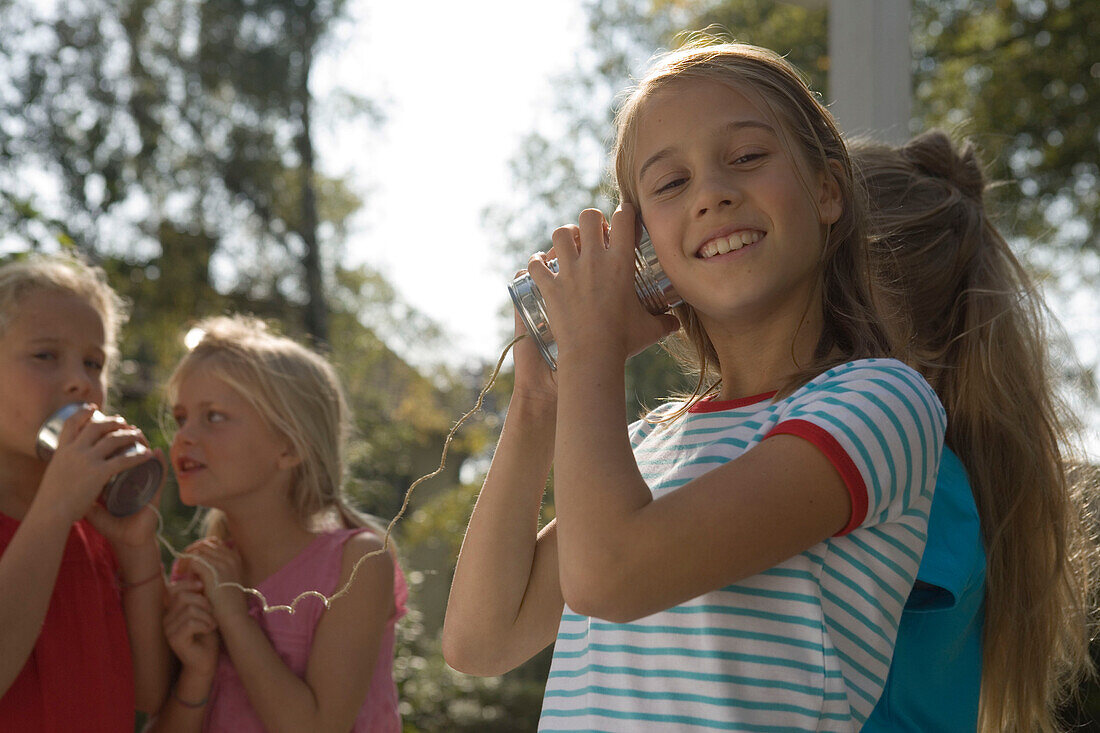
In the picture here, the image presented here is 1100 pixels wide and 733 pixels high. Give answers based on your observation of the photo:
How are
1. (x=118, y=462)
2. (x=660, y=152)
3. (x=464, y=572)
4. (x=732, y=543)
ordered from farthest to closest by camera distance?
(x=118, y=462)
(x=464, y=572)
(x=660, y=152)
(x=732, y=543)

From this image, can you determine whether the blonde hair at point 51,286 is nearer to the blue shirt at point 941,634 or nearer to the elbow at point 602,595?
the elbow at point 602,595

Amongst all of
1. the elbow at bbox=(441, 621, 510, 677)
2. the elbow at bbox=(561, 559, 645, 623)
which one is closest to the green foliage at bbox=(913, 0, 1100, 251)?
the elbow at bbox=(441, 621, 510, 677)

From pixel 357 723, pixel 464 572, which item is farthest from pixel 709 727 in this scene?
pixel 357 723

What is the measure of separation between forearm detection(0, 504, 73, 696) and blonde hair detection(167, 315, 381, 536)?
561 mm

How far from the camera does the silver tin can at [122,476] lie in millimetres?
1924

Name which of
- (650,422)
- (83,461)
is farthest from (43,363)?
(650,422)

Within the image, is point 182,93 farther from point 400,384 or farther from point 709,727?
point 709,727

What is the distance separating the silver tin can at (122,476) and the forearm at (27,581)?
155mm

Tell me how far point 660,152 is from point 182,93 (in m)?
12.1

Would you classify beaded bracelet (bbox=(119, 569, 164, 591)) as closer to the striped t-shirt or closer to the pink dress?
the pink dress

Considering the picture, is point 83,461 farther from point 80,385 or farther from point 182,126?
point 182,126

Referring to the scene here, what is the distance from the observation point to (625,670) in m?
1.19

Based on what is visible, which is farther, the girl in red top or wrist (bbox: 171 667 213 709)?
wrist (bbox: 171 667 213 709)

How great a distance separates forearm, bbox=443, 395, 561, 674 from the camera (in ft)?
4.58
